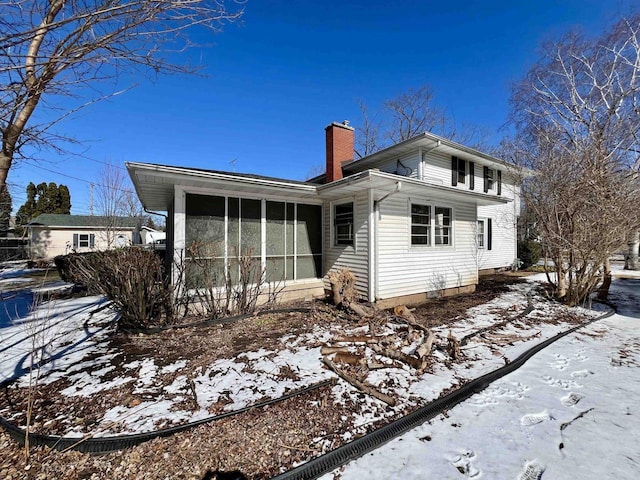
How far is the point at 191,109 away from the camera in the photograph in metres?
8.89

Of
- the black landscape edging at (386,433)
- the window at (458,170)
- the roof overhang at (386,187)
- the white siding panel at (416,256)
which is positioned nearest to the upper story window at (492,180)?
Answer: the window at (458,170)

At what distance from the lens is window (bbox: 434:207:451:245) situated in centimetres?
802

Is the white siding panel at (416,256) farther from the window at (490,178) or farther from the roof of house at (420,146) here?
the window at (490,178)

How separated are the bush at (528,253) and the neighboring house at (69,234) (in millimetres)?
26649

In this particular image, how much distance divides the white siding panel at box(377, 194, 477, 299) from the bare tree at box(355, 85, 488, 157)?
1351 cm

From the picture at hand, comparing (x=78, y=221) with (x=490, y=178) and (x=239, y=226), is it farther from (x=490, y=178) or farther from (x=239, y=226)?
(x=490, y=178)

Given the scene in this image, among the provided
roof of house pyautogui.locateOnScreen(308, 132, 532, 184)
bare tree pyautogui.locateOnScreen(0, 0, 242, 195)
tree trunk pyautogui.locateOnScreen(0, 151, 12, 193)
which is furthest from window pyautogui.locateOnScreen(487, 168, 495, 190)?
tree trunk pyautogui.locateOnScreen(0, 151, 12, 193)

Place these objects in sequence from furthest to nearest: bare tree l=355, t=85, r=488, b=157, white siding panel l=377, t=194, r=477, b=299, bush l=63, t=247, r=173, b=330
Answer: bare tree l=355, t=85, r=488, b=157 → white siding panel l=377, t=194, r=477, b=299 → bush l=63, t=247, r=173, b=330

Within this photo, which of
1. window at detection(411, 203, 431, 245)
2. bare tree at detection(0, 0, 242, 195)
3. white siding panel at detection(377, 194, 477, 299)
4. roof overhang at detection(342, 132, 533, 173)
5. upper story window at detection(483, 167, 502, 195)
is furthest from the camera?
upper story window at detection(483, 167, 502, 195)

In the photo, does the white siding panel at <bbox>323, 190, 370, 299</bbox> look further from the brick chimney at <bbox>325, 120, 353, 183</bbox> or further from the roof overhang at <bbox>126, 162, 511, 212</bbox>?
the brick chimney at <bbox>325, 120, 353, 183</bbox>

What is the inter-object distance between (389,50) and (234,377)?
15206 millimetres

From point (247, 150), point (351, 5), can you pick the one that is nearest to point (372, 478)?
point (351, 5)

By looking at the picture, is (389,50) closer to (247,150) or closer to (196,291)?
(247,150)

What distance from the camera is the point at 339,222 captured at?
7461mm
